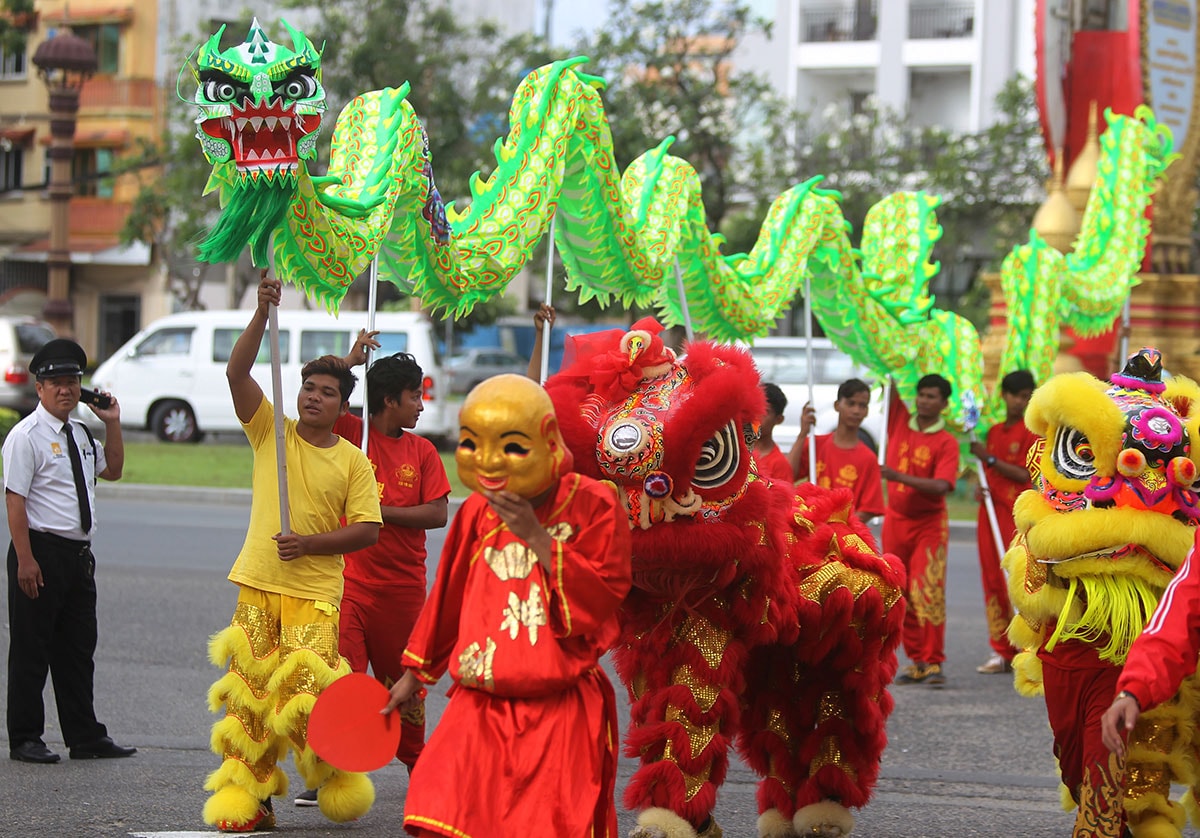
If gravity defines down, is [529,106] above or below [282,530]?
above

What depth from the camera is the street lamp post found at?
20.9 meters

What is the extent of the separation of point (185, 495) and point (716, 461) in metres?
12.2

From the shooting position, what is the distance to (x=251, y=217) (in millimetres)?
5133

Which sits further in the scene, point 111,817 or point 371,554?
point 371,554

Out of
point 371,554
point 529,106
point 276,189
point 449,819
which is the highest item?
point 529,106

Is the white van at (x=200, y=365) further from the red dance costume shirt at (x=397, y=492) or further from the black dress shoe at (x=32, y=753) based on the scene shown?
the red dance costume shirt at (x=397, y=492)

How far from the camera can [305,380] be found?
18.6 ft

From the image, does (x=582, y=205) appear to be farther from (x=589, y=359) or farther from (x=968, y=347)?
(x=968, y=347)

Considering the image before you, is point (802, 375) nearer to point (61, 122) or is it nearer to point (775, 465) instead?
point (61, 122)

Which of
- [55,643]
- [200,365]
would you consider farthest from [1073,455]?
[200,365]

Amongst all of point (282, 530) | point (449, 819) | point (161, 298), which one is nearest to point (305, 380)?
point (282, 530)

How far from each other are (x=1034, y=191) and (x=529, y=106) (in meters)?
23.3

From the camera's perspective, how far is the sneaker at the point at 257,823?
5.33 metres

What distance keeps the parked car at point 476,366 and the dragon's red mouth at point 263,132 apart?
26.3 metres
